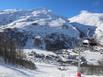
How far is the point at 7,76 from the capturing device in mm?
30438

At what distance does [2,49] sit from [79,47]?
90968 mm

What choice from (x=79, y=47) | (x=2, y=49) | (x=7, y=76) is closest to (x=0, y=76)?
(x=7, y=76)

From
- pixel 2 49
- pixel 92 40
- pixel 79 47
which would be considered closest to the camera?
pixel 92 40

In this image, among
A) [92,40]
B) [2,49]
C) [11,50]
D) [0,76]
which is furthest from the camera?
[11,50]

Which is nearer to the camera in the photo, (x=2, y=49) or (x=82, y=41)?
(x=82, y=41)

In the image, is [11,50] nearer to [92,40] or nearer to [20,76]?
[20,76]

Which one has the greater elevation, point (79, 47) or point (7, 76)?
point (79, 47)

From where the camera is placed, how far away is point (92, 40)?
570 inches

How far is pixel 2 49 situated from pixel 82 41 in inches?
3601

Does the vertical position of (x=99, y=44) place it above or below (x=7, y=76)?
above

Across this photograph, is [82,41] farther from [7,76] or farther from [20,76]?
[20,76]

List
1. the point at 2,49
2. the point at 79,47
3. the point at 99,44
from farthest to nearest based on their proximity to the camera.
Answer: the point at 2,49 < the point at 79,47 < the point at 99,44

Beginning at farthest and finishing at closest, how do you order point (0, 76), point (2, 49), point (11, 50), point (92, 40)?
1. point (11, 50)
2. point (2, 49)
3. point (0, 76)
4. point (92, 40)

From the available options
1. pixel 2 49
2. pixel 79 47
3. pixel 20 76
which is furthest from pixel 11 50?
pixel 79 47
